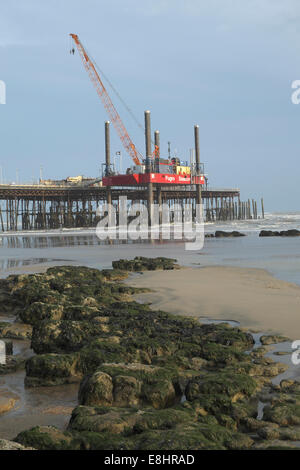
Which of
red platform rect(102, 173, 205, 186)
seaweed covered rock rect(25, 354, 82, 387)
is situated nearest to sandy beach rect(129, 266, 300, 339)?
seaweed covered rock rect(25, 354, 82, 387)

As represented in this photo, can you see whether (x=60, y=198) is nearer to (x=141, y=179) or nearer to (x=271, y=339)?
(x=141, y=179)

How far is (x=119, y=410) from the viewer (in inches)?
162

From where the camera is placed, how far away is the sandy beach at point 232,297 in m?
7.99

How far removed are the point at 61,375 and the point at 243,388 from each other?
205 centimetres

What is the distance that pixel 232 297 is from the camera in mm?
9953

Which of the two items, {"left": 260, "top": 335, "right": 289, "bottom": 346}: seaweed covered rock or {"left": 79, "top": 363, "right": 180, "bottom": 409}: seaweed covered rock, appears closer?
{"left": 79, "top": 363, "right": 180, "bottom": 409}: seaweed covered rock

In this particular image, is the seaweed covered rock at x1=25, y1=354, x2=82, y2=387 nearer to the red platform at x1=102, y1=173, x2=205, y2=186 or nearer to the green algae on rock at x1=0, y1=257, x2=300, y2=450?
the green algae on rock at x1=0, y1=257, x2=300, y2=450

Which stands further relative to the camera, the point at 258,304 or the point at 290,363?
the point at 258,304

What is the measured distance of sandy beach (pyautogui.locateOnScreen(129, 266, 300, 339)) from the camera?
26.2 ft

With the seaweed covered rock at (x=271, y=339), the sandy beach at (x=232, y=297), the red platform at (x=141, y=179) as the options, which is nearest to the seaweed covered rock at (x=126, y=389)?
the seaweed covered rock at (x=271, y=339)

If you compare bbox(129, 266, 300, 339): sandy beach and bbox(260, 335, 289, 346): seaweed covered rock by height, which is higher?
bbox(129, 266, 300, 339): sandy beach

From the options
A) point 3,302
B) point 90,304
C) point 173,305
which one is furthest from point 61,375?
point 3,302
